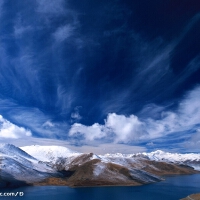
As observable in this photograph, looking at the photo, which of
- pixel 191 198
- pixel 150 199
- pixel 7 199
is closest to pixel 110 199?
pixel 150 199

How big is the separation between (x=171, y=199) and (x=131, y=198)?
89.3 feet

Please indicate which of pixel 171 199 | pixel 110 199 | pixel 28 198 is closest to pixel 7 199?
pixel 28 198

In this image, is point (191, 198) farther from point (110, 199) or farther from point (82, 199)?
point (82, 199)

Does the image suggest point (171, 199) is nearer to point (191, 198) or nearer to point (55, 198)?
point (191, 198)

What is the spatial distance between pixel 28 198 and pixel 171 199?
325 feet

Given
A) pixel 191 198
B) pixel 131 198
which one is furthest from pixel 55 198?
pixel 191 198

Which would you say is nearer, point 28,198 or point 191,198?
point 191,198

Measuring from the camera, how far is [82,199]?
568 feet

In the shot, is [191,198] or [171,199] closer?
[191,198]

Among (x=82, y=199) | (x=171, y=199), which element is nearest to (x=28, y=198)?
(x=82, y=199)

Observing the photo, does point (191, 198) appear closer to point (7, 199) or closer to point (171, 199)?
point (171, 199)

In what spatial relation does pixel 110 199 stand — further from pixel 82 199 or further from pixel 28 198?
pixel 28 198

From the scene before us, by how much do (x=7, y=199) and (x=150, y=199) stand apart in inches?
3799

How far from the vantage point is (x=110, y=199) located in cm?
17138
